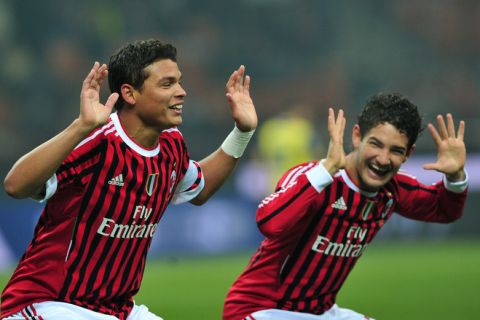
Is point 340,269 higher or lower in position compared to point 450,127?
lower

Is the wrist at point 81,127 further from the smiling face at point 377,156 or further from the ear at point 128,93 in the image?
the smiling face at point 377,156

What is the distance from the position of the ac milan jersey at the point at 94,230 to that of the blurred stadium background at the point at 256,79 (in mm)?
7540

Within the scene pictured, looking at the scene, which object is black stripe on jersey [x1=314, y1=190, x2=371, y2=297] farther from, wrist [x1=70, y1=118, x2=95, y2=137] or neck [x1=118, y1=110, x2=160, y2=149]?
wrist [x1=70, y1=118, x2=95, y2=137]

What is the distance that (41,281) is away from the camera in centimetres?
453

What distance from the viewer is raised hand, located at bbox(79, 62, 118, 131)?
4.20 metres

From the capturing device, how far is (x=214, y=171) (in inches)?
209

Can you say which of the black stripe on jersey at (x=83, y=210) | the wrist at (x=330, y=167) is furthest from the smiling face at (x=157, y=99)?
the wrist at (x=330, y=167)

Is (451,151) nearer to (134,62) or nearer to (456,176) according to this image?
(456,176)

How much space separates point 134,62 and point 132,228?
79 centimetres

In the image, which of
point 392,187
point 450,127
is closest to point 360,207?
point 392,187

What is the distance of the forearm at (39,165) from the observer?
4.10 metres

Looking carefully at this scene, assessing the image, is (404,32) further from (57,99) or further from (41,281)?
(41,281)

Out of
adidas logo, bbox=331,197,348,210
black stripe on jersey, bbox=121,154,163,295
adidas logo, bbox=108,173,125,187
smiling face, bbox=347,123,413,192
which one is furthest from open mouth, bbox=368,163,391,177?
adidas logo, bbox=108,173,125,187

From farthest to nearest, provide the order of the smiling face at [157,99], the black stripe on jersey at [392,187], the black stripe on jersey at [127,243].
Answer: the black stripe on jersey at [392,187] → the smiling face at [157,99] → the black stripe on jersey at [127,243]
